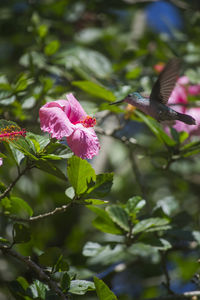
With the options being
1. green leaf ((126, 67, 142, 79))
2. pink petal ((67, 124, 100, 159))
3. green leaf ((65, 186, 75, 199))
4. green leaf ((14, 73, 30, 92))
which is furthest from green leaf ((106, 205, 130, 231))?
green leaf ((126, 67, 142, 79))

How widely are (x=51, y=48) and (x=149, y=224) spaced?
107 cm

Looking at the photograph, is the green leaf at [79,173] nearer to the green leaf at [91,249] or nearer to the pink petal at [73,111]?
the pink petal at [73,111]

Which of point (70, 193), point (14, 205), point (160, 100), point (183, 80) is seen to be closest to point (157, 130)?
point (160, 100)

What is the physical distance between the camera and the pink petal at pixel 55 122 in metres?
1.26

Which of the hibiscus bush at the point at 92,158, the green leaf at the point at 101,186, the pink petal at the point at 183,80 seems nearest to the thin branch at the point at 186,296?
the hibiscus bush at the point at 92,158

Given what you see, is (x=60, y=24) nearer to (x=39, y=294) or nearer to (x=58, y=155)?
(x=58, y=155)

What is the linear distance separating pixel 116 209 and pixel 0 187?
45cm

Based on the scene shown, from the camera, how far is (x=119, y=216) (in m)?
1.56

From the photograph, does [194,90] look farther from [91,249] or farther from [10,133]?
[10,133]

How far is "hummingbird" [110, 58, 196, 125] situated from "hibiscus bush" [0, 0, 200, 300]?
13 cm

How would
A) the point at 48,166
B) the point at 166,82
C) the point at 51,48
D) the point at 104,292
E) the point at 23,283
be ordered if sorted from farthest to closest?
1. the point at 51,48
2. the point at 166,82
3. the point at 23,283
4. the point at 48,166
5. the point at 104,292

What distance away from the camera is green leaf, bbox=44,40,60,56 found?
6.96 ft

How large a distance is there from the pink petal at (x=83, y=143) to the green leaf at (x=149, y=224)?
41 centimetres

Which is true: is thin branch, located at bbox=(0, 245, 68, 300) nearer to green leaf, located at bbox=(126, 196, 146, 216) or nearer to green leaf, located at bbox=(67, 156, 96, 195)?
green leaf, located at bbox=(67, 156, 96, 195)
